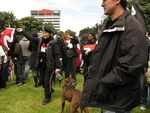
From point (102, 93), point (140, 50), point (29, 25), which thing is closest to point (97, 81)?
point (102, 93)

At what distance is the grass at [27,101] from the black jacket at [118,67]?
414 centimetres

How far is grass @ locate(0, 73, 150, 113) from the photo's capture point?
22.8 ft

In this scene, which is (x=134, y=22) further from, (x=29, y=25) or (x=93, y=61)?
(x=29, y=25)

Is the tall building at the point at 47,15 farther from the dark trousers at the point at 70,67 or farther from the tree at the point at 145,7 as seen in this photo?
the dark trousers at the point at 70,67

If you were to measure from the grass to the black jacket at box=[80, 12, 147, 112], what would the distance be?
13.6ft

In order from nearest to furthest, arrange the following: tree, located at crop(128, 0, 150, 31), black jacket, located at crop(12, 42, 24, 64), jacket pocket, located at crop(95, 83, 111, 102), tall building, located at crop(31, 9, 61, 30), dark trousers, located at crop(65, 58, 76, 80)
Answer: jacket pocket, located at crop(95, 83, 111, 102)
black jacket, located at crop(12, 42, 24, 64)
dark trousers, located at crop(65, 58, 76, 80)
tree, located at crop(128, 0, 150, 31)
tall building, located at crop(31, 9, 61, 30)

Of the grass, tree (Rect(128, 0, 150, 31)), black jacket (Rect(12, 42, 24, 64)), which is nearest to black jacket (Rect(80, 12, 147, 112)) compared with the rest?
the grass

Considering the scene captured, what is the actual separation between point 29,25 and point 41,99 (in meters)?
60.4

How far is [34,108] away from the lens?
7121mm

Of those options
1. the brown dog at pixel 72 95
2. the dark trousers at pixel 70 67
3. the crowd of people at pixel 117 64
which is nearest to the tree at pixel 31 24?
the dark trousers at pixel 70 67

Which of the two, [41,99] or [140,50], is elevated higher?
[140,50]

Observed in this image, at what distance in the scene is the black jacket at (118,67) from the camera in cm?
245

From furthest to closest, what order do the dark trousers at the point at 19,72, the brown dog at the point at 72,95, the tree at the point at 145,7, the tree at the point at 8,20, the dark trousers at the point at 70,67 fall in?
the tree at the point at 8,20 → the tree at the point at 145,7 → the dark trousers at the point at 70,67 → the dark trousers at the point at 19,72 → the brown dog at the point at 72,95

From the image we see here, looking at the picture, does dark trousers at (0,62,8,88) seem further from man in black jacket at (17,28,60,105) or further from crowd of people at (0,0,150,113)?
crowd of people at (0,0,150,113)
